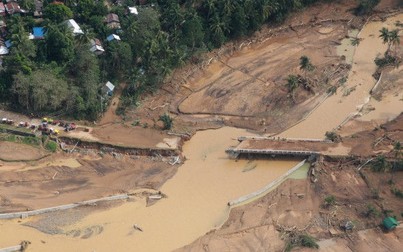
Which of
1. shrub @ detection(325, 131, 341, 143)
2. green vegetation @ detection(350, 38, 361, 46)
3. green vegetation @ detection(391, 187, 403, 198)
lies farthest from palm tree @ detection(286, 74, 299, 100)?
green vegetation @ detection(391, 187, 403, 198)

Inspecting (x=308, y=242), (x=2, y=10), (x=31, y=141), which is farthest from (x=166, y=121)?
(x=2, y=10)

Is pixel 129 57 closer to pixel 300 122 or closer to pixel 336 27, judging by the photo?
pixel 300 122

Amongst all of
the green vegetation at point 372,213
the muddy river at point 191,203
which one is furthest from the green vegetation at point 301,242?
the muddy river at point 191,203

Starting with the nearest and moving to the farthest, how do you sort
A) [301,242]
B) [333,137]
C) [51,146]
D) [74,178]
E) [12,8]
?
[301,242]
[74,178]
[51,146]
[333,137]
[12,8]

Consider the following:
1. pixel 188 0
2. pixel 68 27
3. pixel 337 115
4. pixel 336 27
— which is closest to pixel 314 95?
pixel 337 115

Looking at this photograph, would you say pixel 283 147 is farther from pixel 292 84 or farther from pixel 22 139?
pixel 22 139
